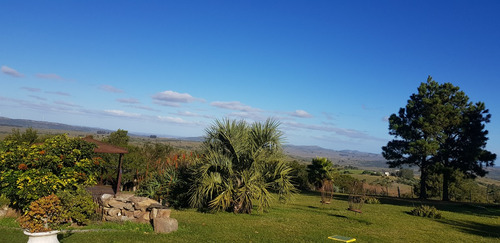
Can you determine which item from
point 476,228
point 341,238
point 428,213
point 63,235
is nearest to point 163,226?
point 63,235

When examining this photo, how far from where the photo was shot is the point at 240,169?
12.8 metres

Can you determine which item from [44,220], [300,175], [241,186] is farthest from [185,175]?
[300,175]

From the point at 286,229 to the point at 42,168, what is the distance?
26.0ft

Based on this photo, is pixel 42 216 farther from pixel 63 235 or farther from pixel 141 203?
pixel 141 203

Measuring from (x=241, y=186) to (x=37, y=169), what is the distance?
6.80 metres

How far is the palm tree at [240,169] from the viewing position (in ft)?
39.7

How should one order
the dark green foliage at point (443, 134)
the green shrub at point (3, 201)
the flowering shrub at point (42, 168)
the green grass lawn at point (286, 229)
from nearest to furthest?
the green grass lawn at point (286, 229), the flowering shrub at point (42, 168), the green shrub at point (3, 201), the dark green foliage at point (443, 134)

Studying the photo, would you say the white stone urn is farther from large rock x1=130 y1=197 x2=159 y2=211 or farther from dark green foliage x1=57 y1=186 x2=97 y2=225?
large rock x1=130 y1=197 x2=159 y2=211

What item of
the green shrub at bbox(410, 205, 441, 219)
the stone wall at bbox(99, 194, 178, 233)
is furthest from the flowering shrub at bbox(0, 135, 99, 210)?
the green shrub at bbox(410, 205, 441, 219)

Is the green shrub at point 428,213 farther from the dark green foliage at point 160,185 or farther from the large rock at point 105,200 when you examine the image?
the large rock at point 105,200

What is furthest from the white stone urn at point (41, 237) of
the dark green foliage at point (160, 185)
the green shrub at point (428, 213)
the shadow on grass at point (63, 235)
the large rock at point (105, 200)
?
the green shrub at point (428, 213)

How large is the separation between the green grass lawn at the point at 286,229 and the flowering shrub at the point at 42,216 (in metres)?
1.25

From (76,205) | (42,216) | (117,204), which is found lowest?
(117,204)

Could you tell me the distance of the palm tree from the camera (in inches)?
476
